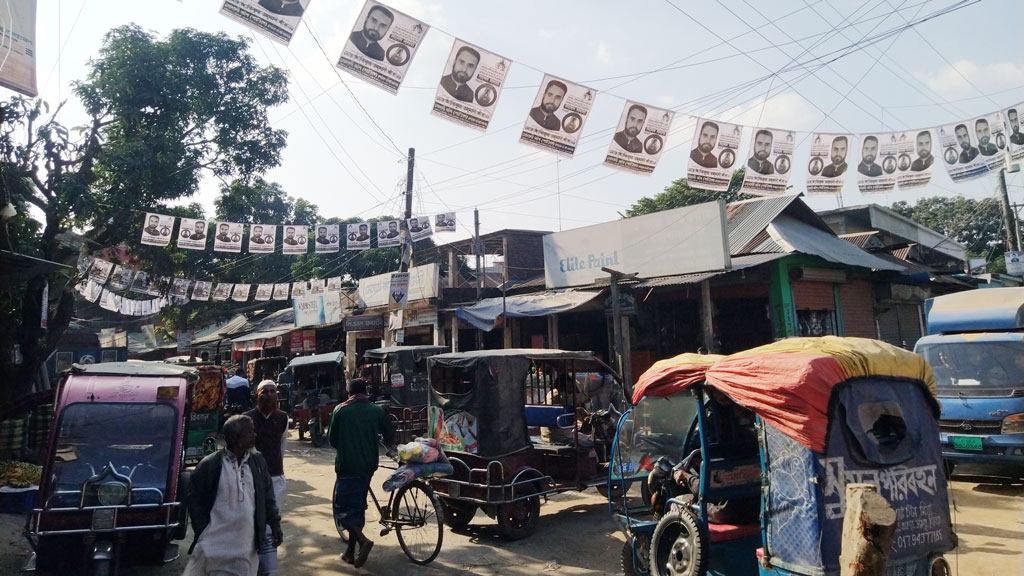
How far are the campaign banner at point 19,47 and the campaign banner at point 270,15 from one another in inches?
82.8

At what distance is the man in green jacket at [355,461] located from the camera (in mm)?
5754

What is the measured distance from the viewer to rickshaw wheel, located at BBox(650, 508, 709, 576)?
4.27 m

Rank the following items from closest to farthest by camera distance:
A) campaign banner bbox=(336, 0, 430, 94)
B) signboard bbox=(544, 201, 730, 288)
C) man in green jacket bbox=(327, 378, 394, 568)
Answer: man in green jacket bbox=(327, 378, 394, 568)
campaign banner bbox=(336, 0, 430, 94)
signboard bbox=(544, 201, 730, 288)

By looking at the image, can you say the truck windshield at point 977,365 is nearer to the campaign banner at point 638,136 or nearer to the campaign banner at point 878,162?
the campaign banner at point 878,162

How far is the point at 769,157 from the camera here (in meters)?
9.62

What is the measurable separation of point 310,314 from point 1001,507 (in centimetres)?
2183

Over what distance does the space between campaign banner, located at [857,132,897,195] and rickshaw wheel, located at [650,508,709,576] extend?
7692mm

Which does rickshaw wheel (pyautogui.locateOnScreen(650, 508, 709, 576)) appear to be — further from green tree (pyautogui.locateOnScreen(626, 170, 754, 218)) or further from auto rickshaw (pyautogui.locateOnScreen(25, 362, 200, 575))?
green tree (pyautogui.locateOnScreen(626, 170, 754, 218))

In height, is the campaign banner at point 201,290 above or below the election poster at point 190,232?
below

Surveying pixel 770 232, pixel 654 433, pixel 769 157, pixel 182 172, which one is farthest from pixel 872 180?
pixel 182 172

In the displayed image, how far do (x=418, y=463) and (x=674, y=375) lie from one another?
9.36 feet

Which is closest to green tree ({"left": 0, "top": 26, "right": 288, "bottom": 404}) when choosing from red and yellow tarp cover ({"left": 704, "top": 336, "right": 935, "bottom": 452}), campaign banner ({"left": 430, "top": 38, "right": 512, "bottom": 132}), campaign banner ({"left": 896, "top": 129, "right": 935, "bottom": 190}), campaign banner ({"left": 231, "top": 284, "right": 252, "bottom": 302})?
campaign banner ({"left": 231, "top": 284, "right": 252, "bottom": 302})

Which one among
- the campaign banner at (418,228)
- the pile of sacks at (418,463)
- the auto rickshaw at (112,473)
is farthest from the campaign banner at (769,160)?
the campaign banner at (418,228)

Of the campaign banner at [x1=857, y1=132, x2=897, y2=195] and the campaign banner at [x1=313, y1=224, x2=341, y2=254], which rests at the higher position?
the campaign banner at [x1=313, y1=224, x2=341, y2=254]
